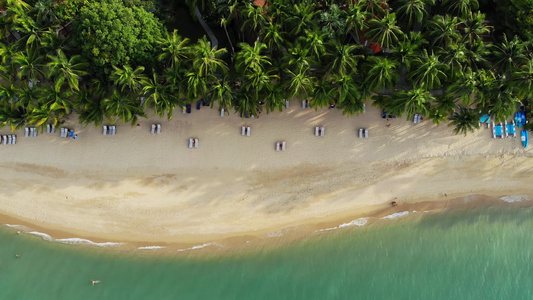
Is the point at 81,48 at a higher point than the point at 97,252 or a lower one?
higher

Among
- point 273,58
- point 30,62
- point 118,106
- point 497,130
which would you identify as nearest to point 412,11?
point 273,58

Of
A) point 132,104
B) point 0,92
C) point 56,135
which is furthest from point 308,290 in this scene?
point 0,92

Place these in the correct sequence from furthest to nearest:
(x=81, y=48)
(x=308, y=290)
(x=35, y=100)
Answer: (x=308, y=290) → (x=35, y=100) → (x=81, y=48)

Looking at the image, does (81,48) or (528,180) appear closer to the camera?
(81,48)

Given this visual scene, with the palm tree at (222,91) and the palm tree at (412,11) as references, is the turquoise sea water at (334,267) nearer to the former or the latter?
the palm tree at (222,91)

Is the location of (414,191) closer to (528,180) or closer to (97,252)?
(528,180)
